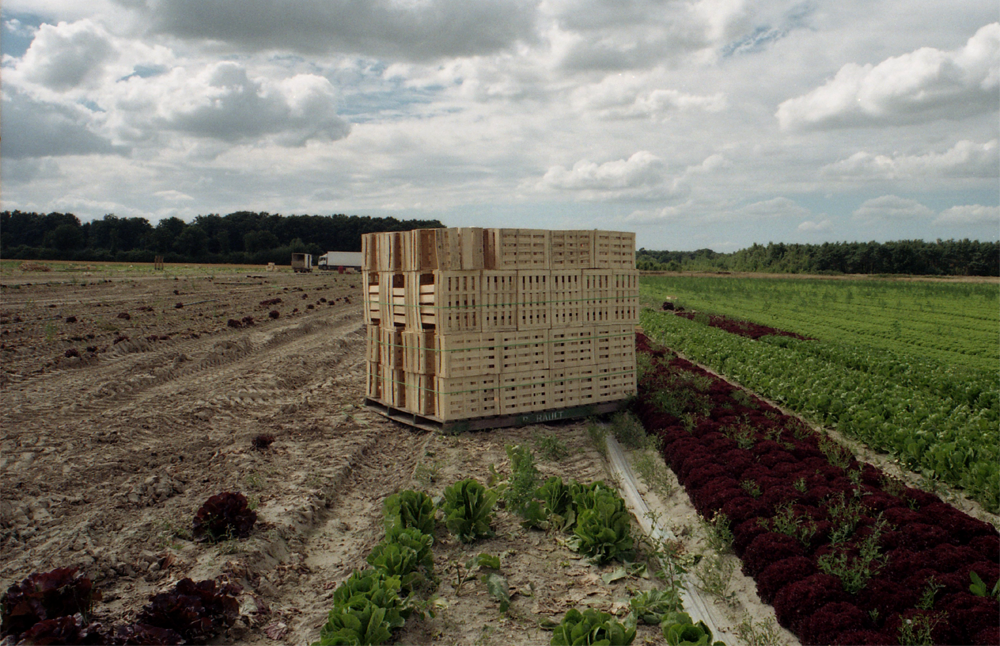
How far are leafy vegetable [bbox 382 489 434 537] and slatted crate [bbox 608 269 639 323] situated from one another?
6.53 metres

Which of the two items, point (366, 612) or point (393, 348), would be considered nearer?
point (366, 612)

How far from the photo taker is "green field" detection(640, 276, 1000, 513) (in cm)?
924

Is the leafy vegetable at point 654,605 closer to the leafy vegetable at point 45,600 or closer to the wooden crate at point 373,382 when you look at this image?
the leafy vegetable at point 45,600

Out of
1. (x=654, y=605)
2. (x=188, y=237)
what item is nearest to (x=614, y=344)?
(x=654, y=605)

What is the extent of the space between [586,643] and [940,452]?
6797 millimetres

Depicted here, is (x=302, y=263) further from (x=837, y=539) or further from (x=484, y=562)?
(x=837, y=539)

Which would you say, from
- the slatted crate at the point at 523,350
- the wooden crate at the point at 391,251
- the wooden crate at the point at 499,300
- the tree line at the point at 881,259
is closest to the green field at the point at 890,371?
the slatted crate at the point at 523,350

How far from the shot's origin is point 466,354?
11008 mm

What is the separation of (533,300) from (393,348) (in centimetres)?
289

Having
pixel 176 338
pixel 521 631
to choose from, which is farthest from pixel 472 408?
pixel 176 338

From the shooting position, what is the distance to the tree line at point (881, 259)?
95812 millimetres

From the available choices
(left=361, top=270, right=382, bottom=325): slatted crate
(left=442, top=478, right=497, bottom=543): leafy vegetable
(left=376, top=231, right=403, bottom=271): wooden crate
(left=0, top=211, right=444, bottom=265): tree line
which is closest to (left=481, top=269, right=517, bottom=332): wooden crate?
(left=376, top=231, right=403, bottom=271): wooden crate

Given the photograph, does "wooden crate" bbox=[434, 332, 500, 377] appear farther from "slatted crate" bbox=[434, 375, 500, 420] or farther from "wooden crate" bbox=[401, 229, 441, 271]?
"wooden crate" bbox=[401, 229, 441, 271]

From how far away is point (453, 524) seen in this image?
280 inches
